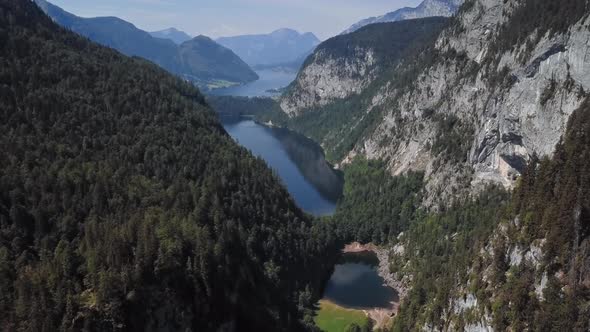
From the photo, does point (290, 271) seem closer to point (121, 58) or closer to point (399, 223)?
point (399, 223)

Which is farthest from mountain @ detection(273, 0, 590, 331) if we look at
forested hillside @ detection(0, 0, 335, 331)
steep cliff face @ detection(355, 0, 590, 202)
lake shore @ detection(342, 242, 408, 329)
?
forested hillside @ detection(0, 0, 335, 331)

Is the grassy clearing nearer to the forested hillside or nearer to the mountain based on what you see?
the forested hillside

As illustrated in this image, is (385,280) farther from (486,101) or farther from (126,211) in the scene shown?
(126,211)

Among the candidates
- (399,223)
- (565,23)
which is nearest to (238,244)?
(399,223)

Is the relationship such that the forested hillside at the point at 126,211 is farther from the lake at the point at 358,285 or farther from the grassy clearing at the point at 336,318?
the grassy clearing at the point at 336,318

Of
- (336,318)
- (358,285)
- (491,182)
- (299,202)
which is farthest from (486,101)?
(299,202)
